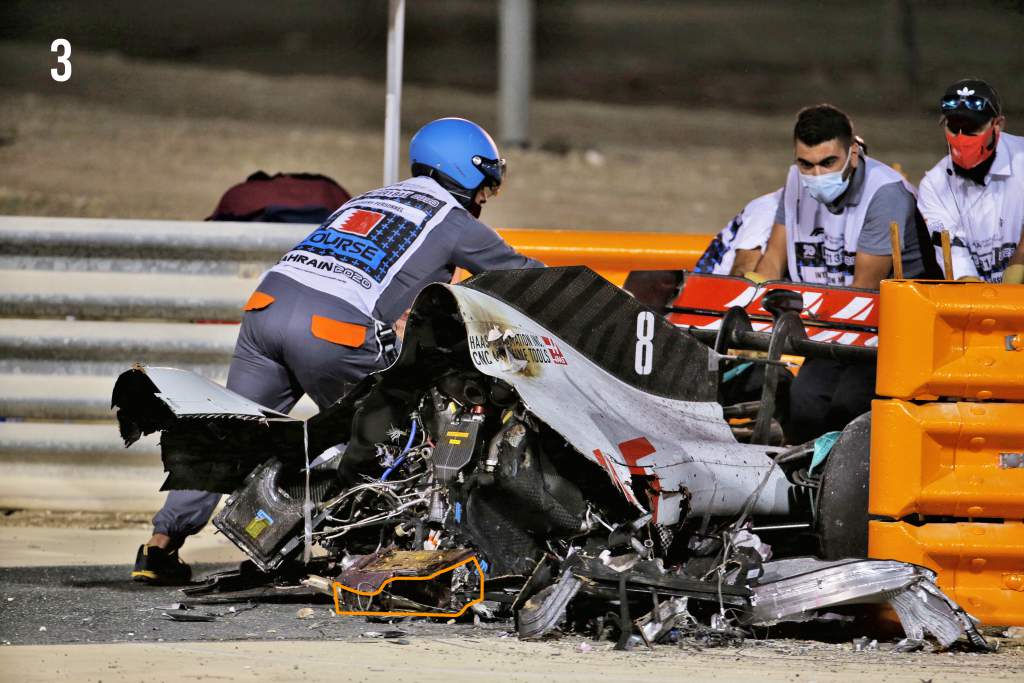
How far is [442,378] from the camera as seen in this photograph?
567 centimetres

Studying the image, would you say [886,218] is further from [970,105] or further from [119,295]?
[119,295]

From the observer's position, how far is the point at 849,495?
573cm

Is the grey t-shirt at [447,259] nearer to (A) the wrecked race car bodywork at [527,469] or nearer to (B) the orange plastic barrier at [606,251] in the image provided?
(A) the wrecked race car bodywork at [527,469]

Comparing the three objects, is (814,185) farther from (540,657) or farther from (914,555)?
(540,657)

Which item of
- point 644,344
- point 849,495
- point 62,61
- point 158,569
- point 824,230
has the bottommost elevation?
point 158,569

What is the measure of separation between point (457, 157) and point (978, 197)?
2.31m

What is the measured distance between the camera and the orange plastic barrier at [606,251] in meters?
7.78

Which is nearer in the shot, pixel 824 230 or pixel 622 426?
pixel 622 426

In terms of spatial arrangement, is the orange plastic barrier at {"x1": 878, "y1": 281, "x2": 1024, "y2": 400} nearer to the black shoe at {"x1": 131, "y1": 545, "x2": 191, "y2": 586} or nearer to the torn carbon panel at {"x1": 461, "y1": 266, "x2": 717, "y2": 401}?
the torn carbon panel at {"x1": 461, "y1": 266, "x2": 717, "y2": 401}

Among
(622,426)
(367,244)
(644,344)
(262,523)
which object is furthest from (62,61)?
(622,426)

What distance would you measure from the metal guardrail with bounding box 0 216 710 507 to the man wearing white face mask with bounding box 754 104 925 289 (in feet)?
2.19

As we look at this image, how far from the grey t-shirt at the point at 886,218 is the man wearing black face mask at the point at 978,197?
0.33 feet

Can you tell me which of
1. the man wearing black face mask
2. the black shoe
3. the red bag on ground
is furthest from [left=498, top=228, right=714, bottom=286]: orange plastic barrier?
the black shoe

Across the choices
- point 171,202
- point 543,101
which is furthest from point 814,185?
point 543,101
